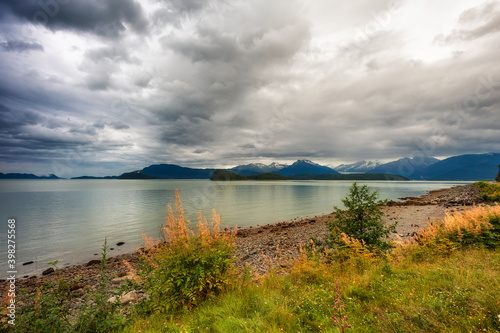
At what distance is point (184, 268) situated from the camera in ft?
20.8

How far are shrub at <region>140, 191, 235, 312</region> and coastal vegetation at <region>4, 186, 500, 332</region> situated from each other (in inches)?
1.2

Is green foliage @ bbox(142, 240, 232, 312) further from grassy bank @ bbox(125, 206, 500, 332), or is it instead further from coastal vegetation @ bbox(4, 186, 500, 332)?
grassy bank @ bbox(125, 206, 500, 332)

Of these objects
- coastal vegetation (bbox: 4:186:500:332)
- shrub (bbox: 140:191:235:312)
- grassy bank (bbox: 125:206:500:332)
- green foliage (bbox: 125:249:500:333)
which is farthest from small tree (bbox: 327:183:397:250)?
shrub (bbox: 140:191:235:312)

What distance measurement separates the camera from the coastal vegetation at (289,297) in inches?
164

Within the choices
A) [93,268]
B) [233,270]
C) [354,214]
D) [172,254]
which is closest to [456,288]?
[233,270]

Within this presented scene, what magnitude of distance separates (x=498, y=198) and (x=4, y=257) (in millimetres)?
60179

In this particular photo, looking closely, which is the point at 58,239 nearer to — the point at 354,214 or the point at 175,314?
the point at 175,314

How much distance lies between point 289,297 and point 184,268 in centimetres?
322

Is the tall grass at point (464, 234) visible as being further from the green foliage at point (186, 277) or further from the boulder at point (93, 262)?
the boulder at point (93, 262)

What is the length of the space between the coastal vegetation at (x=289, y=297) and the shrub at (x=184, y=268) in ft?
0.10

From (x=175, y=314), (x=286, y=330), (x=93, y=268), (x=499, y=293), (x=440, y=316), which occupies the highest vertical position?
(x=499, y=293)

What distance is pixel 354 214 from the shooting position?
1129 cm

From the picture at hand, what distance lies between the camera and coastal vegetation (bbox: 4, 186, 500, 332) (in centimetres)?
417

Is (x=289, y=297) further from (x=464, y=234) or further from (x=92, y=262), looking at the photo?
(x=92, y=262)
